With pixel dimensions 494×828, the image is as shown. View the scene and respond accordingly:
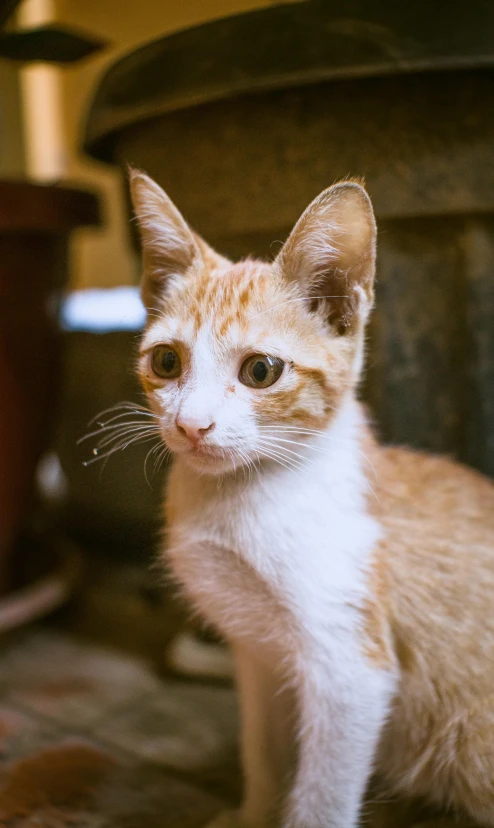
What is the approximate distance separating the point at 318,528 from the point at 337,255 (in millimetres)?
303

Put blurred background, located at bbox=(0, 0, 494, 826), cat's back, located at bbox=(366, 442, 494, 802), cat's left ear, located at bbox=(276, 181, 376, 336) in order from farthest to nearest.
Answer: blurred background, located at bbox=(0, 0, 494, 826) → cat's back, located at bbox=(366, 442, 494, 802) → cat's left ear, located at bbox=(276, 181, 376, 336)

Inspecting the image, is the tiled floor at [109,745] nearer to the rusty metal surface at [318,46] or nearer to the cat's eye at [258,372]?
the cat's eye at [258,372]

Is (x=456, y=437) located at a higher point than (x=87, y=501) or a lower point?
higher

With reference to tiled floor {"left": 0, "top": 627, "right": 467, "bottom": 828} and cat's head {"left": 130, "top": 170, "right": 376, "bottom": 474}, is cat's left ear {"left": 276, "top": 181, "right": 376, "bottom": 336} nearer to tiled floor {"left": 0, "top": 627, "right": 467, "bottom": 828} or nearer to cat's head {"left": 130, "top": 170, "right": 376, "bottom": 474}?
cat's head {"left": 130, "top": 170, "right": 376, "bottom": 474}

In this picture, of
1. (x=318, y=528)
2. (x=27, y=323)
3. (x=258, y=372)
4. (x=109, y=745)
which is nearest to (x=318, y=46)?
(x=258, y=372)

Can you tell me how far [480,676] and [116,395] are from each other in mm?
970

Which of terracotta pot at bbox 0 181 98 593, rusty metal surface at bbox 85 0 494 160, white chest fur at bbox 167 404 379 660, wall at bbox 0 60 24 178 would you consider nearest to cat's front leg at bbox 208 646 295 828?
white chest fur at bbox 167 404 379 660

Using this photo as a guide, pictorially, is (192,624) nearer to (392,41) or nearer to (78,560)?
(78,560)

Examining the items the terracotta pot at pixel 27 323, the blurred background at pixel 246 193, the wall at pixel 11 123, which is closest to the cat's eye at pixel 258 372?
the blurred background at pixel 246 193

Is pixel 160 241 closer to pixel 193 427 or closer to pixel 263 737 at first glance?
pixel 193 427

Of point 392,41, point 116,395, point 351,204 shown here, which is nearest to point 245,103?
point 392,41

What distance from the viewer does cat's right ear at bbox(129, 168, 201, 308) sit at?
0.72 meters

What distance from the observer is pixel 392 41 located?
833 mm

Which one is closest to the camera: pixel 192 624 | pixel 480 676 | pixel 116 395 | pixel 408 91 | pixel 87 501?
pixel 480 676
